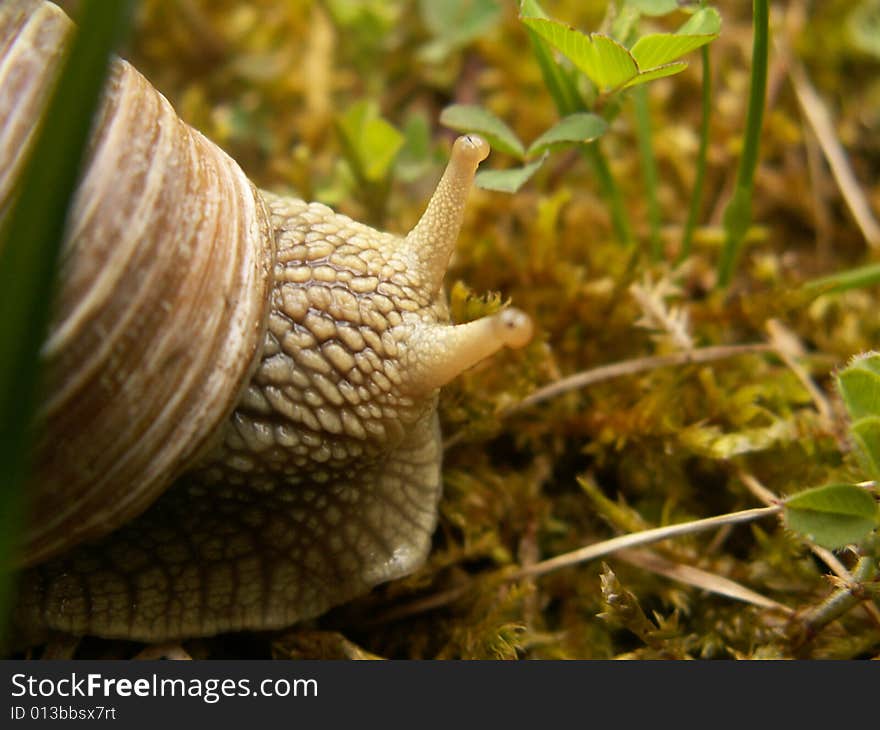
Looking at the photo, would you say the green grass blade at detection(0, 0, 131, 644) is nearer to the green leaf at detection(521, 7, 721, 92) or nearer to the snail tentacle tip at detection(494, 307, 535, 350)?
the snail tentacle tip at detection(494, 307, 535, 350)

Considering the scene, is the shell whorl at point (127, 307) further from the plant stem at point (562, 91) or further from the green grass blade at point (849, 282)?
the green grass blade at point (849, 282)

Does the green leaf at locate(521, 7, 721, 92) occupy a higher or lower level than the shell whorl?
higher

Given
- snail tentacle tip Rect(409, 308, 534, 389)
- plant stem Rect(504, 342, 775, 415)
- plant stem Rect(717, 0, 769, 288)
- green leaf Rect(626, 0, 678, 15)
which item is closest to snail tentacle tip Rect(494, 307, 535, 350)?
snail tentacle tip Rect(409, 308, 534, 389)

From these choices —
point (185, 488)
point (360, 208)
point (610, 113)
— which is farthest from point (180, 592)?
point (610, 113)

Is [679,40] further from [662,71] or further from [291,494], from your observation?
[291,494]

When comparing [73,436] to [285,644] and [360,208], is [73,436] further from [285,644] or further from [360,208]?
[360,208]
